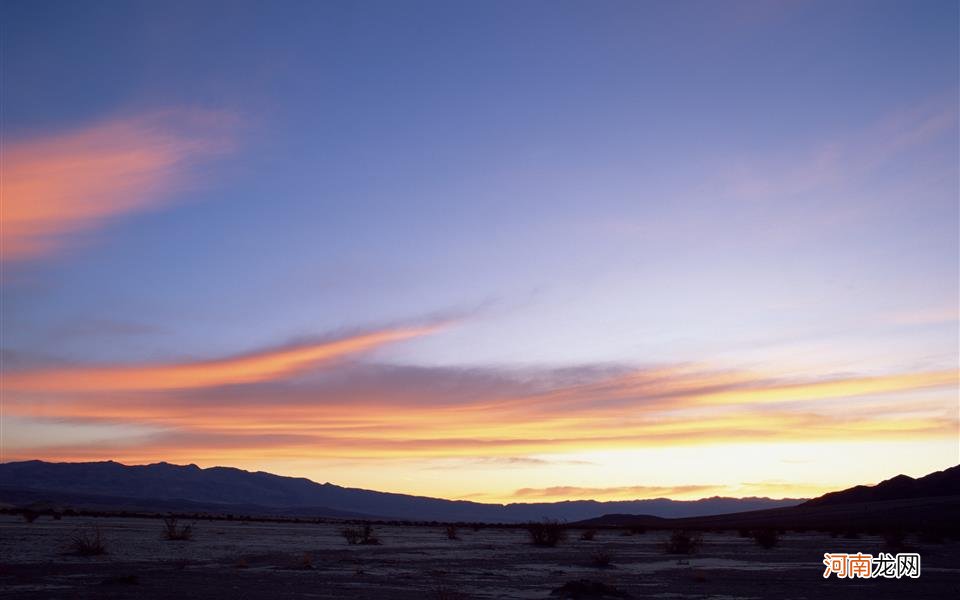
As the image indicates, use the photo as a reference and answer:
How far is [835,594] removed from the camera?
58.3 feet

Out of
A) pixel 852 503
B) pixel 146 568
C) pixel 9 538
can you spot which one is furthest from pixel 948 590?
pixel 852 503

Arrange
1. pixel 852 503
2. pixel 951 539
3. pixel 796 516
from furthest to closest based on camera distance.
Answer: pixel 852 503 → pixel 796 516 → pixel 951 539

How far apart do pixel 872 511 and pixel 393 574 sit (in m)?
98.7

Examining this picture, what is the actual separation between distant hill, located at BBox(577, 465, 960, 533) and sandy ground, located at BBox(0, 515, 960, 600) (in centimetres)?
5004

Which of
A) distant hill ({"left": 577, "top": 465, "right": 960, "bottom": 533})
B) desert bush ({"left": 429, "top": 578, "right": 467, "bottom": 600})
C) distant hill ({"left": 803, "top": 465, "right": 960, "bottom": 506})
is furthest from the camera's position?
distant hill ({"left": 803, "top": 465, "right": 960, "bottom": 506})

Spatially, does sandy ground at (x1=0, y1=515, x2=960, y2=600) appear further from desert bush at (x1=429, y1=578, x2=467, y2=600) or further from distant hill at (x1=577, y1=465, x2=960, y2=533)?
distant hill at (x1=577, y1=465, x2=960, y2=533)

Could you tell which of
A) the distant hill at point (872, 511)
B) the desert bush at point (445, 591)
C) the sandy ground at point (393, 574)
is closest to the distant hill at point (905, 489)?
the distant hill at point (872, 511)

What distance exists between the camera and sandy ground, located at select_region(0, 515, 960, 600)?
16.7m

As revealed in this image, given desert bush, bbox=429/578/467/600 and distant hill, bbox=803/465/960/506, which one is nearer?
desert bush, bbox=429/578/467/600

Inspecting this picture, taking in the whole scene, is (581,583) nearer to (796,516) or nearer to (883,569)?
(883,569)

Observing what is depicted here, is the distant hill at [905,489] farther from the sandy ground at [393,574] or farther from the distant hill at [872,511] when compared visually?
the sandy ground at [393,574]

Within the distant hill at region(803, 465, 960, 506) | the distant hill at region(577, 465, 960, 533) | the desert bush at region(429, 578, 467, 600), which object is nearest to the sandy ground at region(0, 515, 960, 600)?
the desert bush at region(429, 578, 467, 600)

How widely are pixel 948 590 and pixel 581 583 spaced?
28.3 ft

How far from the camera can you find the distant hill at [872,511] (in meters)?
86.1
